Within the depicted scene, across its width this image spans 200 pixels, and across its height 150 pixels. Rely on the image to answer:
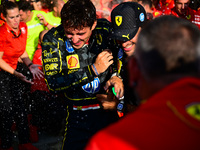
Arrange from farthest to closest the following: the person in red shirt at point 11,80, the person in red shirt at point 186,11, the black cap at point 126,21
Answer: the person in red shirt at point 186,11, the person in red shirt at point 11,80, the black cap at point 126,21

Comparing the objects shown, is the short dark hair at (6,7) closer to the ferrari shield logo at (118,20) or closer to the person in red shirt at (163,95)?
the ferrari shield logo at (118,20)

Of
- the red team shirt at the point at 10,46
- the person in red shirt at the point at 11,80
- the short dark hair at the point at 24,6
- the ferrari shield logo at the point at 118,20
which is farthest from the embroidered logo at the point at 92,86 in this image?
the short dark hair at the point at 24,6

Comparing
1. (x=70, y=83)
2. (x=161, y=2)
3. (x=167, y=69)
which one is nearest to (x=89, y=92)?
(x=70, y=83)

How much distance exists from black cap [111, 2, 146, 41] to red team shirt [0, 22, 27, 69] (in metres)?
2.59

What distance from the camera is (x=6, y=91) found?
4.74 meters

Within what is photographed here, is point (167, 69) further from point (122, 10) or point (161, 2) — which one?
point (161, 2)

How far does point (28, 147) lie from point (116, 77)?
267 cm

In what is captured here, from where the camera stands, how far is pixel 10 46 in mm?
5035

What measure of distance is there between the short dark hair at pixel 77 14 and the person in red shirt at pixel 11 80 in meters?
2.20

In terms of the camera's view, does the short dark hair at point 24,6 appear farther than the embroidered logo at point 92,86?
Yes

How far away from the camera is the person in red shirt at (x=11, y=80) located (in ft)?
15.5

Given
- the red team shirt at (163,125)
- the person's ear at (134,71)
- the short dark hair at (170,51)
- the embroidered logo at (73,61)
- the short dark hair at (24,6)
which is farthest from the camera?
the short dark hair at (24,6)

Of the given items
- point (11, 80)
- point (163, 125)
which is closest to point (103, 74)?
point (163, 125)

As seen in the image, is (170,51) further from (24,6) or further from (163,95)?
(24,6)
